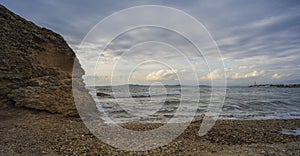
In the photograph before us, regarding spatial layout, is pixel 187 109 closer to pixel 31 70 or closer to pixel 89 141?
pixel 31 70

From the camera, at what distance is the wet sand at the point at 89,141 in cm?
603

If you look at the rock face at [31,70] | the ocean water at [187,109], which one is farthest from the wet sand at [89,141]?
the ocean water at [187,109]

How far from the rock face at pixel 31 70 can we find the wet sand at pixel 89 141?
730 mm

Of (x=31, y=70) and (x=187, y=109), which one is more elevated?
(x=31, y=70)

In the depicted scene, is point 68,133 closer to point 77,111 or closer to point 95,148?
point 95,148

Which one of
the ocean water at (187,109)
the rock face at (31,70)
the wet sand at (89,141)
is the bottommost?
the ocean water at (187,109)

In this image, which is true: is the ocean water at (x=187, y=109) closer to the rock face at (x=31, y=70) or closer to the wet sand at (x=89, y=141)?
the rock face at (x=31, y=70)

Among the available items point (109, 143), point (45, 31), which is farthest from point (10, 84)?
point (109, 143)

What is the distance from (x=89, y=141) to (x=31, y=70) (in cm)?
616

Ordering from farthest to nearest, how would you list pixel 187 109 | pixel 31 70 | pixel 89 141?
pixel 187 109 < pixel 31 70 < pixel 89 141

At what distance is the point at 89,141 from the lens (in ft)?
22.5

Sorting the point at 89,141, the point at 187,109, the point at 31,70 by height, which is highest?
the point at 31,70

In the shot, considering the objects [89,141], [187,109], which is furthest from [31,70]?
[187,109]

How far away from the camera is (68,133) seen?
779cm
